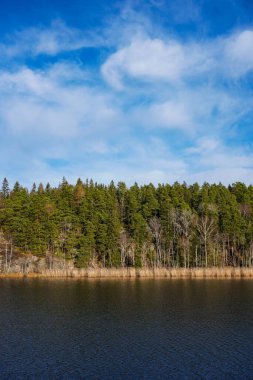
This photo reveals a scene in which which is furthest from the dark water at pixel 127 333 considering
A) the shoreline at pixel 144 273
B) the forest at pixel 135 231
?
the forest at pixel 135 231

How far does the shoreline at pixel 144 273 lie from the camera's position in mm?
82875

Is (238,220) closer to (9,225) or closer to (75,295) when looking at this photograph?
(75,295)

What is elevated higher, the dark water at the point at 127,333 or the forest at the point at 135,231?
the forest at the point at 135,231

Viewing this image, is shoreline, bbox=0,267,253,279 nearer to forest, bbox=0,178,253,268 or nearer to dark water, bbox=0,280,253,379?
forest, bbox=0,178,253,268

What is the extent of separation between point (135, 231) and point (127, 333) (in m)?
64.2

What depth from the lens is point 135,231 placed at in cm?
10112

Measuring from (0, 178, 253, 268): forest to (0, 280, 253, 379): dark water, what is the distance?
33983 mm

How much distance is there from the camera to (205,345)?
32.4 meters

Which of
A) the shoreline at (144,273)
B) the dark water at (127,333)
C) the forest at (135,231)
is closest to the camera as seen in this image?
the dark water at (127,333)

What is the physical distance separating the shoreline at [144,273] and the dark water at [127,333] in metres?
17.8

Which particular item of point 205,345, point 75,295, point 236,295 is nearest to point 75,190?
point 75,295

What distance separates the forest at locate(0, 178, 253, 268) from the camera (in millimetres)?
98312

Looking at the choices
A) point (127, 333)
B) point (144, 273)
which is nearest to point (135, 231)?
point (144, 273)

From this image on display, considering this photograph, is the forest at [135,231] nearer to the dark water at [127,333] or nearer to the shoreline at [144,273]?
the shoreline at [144,273]
